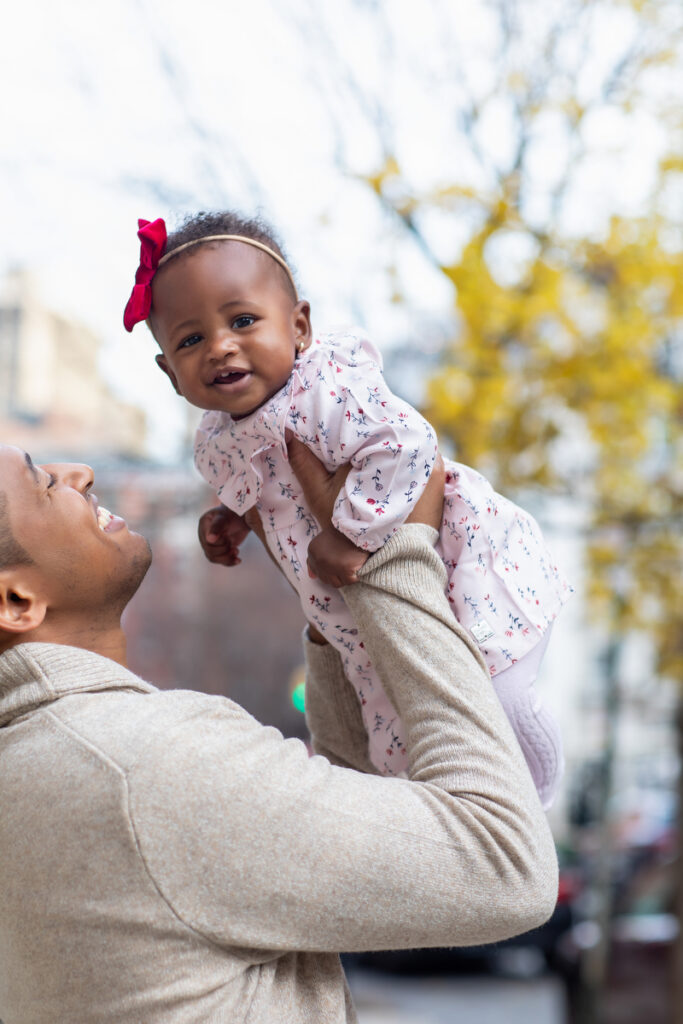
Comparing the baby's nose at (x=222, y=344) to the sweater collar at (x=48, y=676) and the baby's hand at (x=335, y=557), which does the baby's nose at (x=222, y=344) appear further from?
the sweater collar at (x=48, y=676)

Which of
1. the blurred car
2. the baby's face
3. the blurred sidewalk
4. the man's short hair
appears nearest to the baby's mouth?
the baby's face

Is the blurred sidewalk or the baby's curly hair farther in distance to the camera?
the blurred sidewalk

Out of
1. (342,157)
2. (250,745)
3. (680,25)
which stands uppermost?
(680,25)

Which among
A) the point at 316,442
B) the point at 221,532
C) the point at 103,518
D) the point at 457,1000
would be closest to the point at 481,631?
the point at 316,442

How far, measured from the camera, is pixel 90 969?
1.33 m

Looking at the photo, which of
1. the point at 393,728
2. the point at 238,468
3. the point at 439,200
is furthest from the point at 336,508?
the point at 439,200

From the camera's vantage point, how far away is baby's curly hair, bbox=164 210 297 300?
66.5 inches

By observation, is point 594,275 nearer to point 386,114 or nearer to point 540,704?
point 386,114

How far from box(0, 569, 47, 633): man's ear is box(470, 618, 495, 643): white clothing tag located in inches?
24.7

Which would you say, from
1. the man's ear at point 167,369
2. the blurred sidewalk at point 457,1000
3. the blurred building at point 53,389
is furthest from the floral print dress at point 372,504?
the blurred sidewalk at point 457,1000

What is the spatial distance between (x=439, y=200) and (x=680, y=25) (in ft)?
5.15

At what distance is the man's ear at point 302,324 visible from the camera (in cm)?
178

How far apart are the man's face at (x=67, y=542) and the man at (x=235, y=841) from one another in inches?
4.1

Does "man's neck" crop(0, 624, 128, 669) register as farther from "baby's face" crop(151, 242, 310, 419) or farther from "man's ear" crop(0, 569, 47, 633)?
"baby's face" crop(151, 242, 310, 419)
